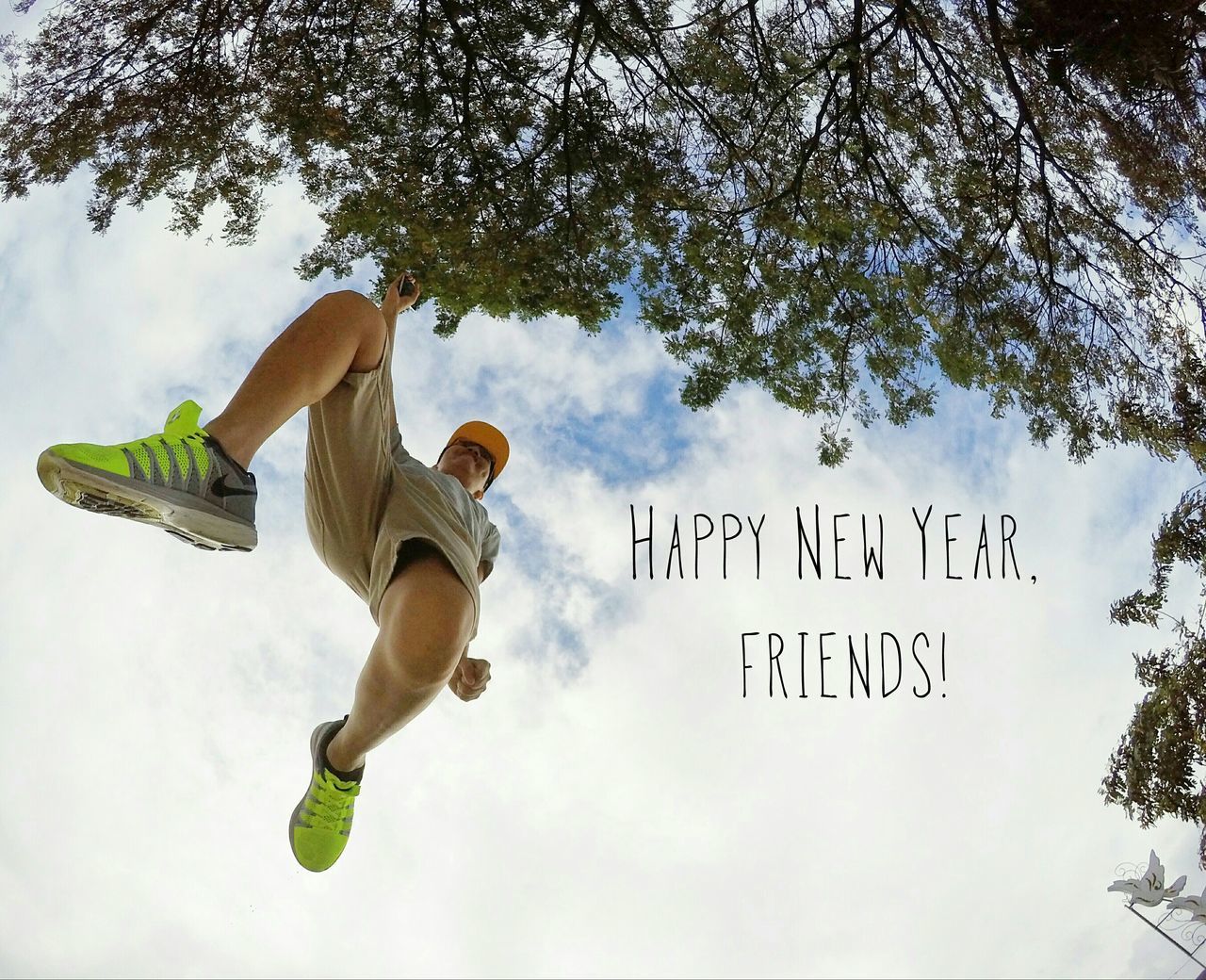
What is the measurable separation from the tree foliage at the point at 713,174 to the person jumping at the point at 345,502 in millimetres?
1812

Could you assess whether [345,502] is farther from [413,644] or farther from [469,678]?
[469,678]

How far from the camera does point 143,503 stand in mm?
1502

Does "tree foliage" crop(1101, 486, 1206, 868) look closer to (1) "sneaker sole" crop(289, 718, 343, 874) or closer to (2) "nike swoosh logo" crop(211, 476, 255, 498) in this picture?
(1) "sneaker sole" crop(289, 718, 343, 874)

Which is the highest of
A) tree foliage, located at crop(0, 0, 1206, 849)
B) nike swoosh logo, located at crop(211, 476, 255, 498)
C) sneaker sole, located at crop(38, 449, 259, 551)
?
tree foliage, located at crop(0, 0, 1206, 849)

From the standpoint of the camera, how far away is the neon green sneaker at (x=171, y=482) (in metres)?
1.42

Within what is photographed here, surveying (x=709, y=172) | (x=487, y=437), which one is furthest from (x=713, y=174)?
(x=487, y=437)

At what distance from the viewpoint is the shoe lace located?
2326 mm

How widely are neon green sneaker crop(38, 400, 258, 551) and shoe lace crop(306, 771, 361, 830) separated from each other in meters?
0.87

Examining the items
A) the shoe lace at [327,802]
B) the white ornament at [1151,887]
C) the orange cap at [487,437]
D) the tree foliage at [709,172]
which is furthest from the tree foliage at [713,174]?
the shoe lace at [327,802]

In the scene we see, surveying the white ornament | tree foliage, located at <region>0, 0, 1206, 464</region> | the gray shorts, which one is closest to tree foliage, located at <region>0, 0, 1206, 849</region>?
tree foliage, located at <region>0, 0, 1206, 464</region>

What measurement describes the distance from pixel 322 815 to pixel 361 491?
0.82m

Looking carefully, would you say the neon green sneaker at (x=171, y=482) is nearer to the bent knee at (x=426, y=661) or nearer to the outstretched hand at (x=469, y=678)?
the bent knee at (x=426, y=661)

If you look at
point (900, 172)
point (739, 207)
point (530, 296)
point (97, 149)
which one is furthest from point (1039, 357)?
point (97, 149)

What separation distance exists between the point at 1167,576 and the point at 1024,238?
1603 millimetres
